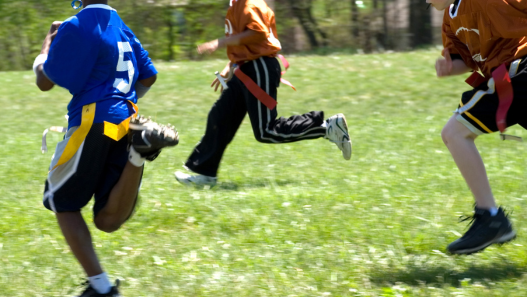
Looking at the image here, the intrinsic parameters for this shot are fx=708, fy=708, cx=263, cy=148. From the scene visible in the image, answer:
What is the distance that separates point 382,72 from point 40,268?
8.96 meters

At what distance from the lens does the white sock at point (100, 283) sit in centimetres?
357

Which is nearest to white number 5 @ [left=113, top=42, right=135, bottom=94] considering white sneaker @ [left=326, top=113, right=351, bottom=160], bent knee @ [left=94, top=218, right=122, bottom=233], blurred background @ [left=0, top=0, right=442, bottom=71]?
bent knee @ [left=94, top=218, right=122, bottom=233]

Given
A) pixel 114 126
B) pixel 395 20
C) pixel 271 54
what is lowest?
pixel 395 20

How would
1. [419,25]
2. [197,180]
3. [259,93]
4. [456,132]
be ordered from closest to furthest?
[456,132], [259,93], [197,180], [419,25]

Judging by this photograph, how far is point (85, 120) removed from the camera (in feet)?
11.6

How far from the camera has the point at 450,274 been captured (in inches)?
155

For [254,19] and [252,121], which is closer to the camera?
[254,19]

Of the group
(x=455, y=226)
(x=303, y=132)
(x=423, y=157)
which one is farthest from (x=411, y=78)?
(x=455, y=226)

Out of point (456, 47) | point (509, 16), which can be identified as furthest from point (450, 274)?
point (509, 16)

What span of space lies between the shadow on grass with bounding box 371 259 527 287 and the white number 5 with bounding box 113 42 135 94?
1.70 m

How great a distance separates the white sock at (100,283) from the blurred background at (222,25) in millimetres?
11758

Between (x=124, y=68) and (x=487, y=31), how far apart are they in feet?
6.47

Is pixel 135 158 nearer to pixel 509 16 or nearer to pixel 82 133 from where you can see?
pixel 82 133

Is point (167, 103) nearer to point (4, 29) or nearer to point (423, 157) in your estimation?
point (423, 157)
